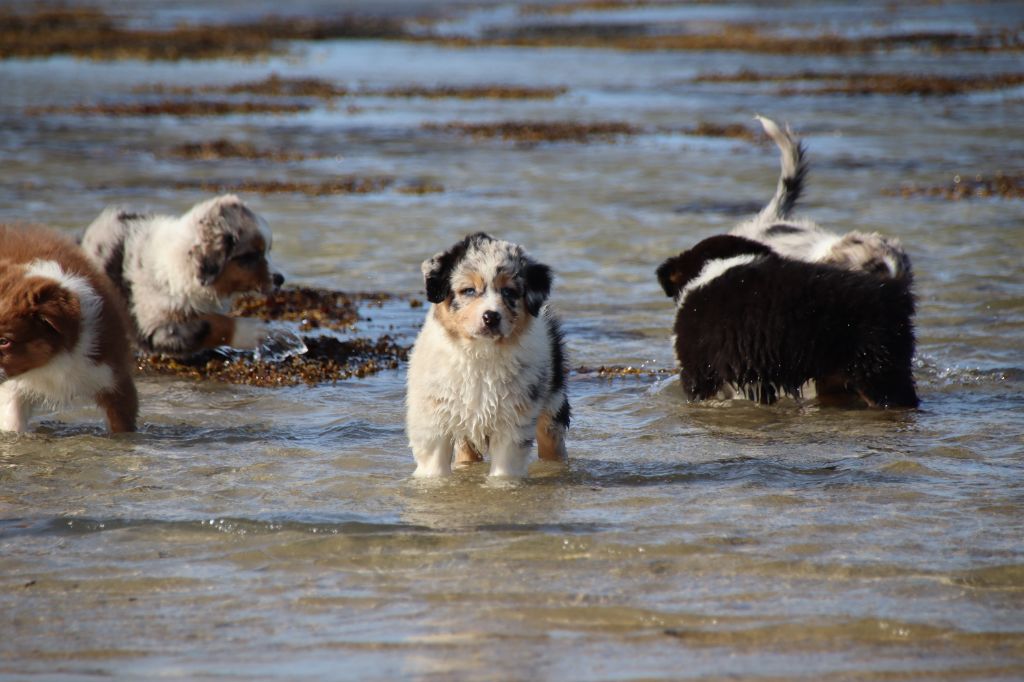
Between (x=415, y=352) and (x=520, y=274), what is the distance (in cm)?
65

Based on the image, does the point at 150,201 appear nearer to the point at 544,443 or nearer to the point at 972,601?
the point at 544,443

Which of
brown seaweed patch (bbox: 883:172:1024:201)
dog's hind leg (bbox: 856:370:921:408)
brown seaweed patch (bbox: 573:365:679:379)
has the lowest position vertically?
brown seaweed patch (bbox: 573:365:679:379)

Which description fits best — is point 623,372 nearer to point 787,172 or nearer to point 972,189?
point 787,172

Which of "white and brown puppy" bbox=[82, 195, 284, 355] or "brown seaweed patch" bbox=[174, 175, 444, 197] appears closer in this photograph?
"white and brown puppy" bbox=[82, 195, 284, 355]

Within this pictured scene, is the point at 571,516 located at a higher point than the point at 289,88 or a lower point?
lower

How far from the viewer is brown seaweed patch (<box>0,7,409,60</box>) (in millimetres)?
34719

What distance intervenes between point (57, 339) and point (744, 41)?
33.4 metres

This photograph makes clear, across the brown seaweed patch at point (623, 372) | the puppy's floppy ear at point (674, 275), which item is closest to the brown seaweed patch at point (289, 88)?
the brown seaweed patch at point (623, 372)

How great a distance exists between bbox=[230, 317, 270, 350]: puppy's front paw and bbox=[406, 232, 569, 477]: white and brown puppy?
114 inches

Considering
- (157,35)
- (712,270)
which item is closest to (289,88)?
(157,35)

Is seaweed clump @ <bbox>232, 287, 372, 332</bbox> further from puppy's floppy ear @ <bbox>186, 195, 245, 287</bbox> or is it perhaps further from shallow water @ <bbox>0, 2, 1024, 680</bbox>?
puppy's floppy ear @ <bbox>186, 195, 245, 287</bbox>

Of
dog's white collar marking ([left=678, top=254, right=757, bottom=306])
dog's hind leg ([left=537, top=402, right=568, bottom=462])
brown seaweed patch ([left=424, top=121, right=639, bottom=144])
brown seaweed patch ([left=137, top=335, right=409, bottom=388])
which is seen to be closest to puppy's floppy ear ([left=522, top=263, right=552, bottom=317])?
dog's hind leg ([left=537, top=402, right=568, bottom=462])

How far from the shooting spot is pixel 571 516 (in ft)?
17.3

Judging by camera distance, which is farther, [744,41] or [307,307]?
[744,41]
